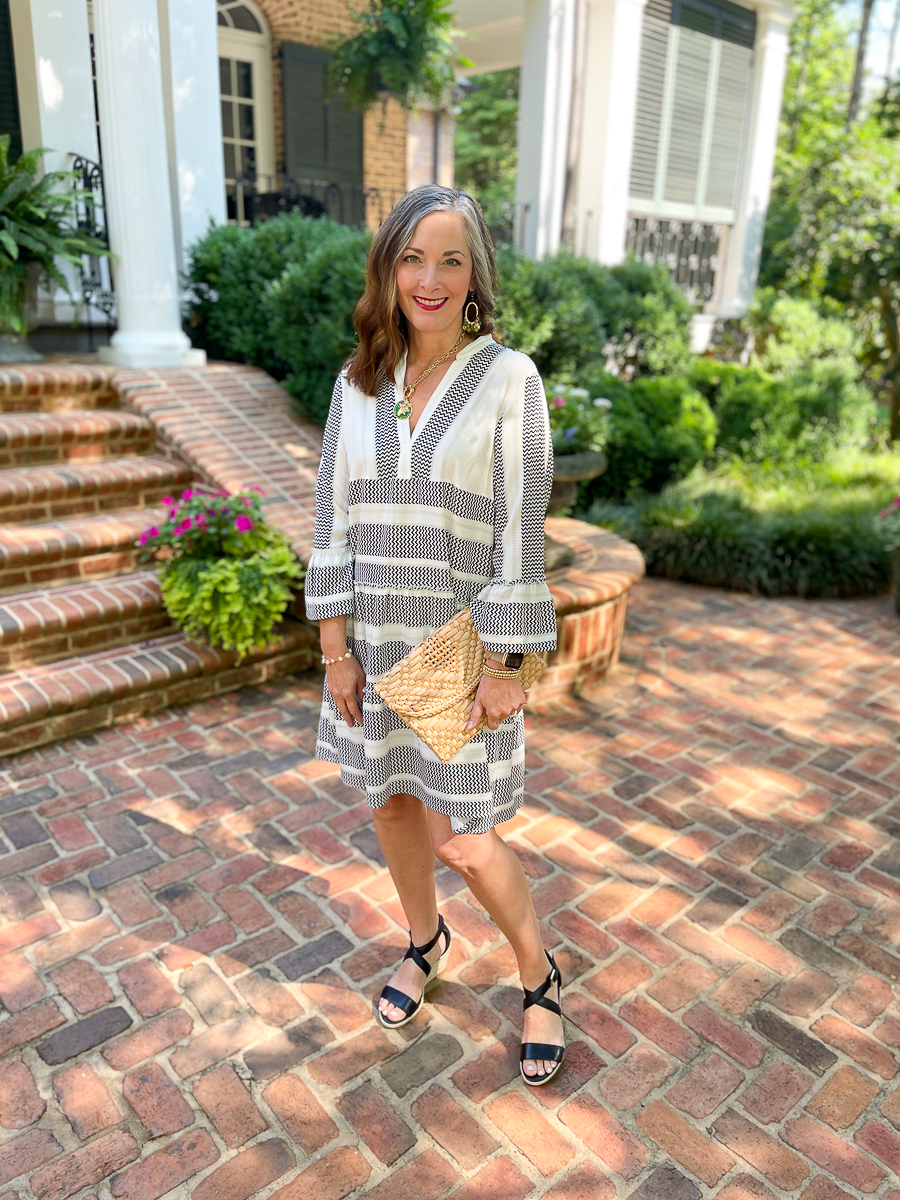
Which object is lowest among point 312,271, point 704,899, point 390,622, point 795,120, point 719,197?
point 704,899

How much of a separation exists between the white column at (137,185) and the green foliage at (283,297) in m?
0.39

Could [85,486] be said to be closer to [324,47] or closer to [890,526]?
[890,526]

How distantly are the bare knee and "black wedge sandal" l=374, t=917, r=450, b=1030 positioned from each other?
478mm

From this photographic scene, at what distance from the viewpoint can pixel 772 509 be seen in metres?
6.29

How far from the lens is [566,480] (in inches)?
163

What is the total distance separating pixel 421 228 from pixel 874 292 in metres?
8.97

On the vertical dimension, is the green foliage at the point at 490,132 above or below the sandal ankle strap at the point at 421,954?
above

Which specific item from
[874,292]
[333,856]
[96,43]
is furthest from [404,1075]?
[874,292]

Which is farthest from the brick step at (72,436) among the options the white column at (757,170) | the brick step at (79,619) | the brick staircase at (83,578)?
the white column at (757,170)

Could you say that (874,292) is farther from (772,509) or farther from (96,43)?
(96,43)

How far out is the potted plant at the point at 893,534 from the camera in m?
5.23

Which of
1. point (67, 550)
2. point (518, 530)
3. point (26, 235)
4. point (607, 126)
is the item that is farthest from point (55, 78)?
point (518, 530)

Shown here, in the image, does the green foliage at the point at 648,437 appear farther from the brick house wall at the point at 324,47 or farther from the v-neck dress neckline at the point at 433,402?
the v-neck dress neckline at the point at 433,402

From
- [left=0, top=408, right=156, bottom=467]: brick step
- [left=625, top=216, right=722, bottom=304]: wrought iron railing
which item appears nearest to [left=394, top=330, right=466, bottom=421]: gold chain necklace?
[left=0, top=408, right=156, bottom=467]: brick step
